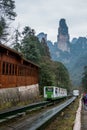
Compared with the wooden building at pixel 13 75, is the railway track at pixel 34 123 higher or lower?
lower

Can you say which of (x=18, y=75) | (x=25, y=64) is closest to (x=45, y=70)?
(x=25, y=64)

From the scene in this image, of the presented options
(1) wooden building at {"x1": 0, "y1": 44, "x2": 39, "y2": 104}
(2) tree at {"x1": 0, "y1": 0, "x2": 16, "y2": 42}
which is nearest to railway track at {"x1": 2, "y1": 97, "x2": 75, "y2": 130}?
(1) wooden building at {"x1": 0, "y1": 44, "x2": 39, "y2": 104}

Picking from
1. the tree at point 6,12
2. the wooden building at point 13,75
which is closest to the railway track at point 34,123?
the wooden building at point 13,75

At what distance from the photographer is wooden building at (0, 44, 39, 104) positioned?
36.2 meters

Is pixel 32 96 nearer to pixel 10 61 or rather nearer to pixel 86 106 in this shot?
pixel 10 61

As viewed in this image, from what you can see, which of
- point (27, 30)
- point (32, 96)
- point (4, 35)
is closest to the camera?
point (32, 96)

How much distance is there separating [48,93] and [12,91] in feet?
66.9

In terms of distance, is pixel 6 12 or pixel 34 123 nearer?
pixel 34 123

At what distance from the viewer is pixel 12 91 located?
40.3m

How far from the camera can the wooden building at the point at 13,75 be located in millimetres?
36219

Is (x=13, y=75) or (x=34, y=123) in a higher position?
(x=13, y=75)

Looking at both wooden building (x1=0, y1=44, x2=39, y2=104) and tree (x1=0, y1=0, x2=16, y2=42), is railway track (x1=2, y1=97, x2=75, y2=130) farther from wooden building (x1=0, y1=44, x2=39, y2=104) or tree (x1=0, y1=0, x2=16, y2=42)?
tree (x1=0, y1=0, x2=16, y2=42)

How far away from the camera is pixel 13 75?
4128 cm

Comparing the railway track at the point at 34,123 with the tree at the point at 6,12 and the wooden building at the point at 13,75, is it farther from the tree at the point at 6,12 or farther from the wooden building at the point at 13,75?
the tree at the point at 6,12
